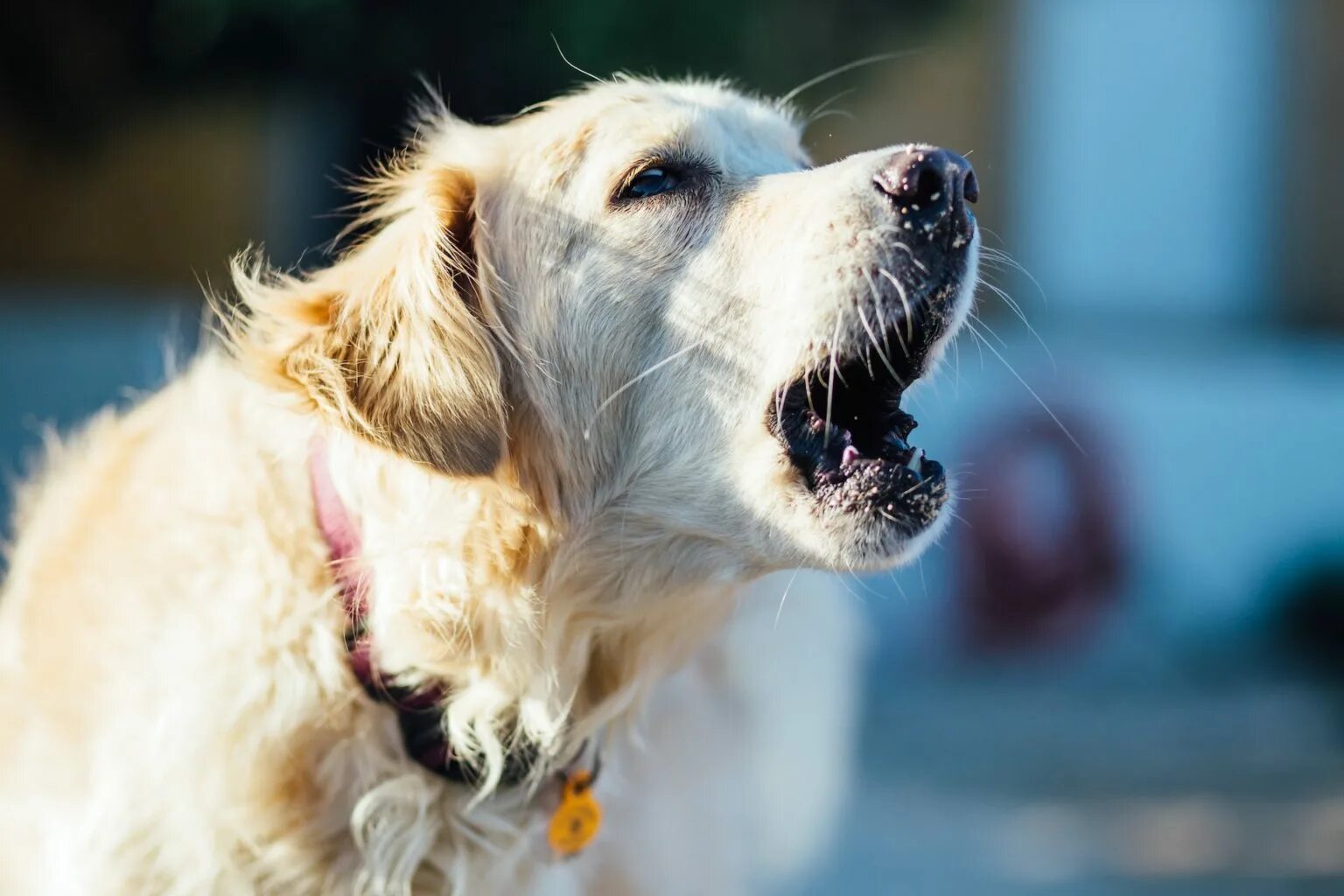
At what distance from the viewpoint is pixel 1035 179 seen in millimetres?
8734

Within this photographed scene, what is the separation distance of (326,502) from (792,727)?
1.38 metres

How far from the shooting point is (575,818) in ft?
7.95

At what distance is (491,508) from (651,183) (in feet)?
2.11

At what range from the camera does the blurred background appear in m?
5.12

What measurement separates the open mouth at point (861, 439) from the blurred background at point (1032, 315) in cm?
67

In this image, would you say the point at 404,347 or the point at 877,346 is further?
the point at 404,347

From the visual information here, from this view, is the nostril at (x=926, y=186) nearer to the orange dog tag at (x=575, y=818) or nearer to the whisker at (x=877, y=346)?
the whisker at (x=877, y=346)

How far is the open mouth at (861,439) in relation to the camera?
2145 millimetres

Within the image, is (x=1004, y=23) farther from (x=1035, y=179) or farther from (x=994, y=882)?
(x=994, y=882)

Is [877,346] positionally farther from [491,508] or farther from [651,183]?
[491,508]

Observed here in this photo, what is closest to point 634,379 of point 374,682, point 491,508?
point 491,508

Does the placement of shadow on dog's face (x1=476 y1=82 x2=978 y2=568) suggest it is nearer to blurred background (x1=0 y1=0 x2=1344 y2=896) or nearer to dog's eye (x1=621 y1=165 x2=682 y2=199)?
dog's eye (x1=621 y1=165 x2=682 y2=199)

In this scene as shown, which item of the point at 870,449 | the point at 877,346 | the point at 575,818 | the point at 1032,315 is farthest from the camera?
the point at 1032,315

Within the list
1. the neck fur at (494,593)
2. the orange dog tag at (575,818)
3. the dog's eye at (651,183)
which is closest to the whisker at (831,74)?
the dog's eye at (651,183)
